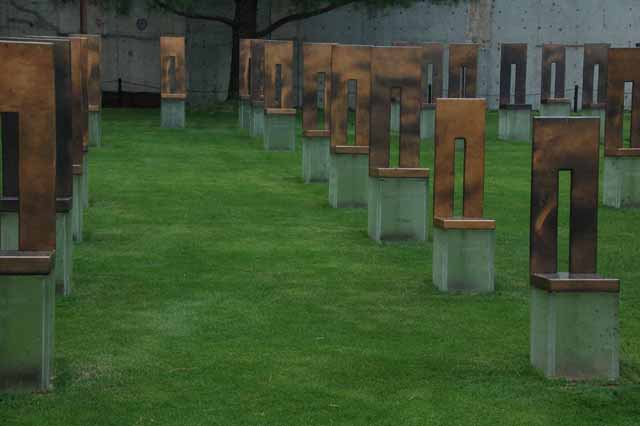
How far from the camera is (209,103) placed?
30797 millimetres

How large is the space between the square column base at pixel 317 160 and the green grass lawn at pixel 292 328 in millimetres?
1748

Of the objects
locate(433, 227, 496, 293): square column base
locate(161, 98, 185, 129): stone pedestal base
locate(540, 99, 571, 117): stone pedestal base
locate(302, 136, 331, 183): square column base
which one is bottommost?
locate(433, 227, 496, 293): square column base

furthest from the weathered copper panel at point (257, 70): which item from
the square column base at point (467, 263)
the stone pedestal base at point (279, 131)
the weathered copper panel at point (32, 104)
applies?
the weathered copper panel at point (32, 104)

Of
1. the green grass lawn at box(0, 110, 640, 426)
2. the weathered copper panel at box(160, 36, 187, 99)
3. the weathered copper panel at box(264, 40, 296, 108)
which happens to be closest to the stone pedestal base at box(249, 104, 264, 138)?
the weathered copper panel at box(160, 36, 187, 99)

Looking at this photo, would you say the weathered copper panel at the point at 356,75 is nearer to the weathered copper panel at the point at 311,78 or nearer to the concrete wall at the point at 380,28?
the weathered copper panel at the point at 311,78

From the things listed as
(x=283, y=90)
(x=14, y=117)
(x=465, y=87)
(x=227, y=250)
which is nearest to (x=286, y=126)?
(x=283, y=90)

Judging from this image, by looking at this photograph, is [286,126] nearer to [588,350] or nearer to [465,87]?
[465,87]

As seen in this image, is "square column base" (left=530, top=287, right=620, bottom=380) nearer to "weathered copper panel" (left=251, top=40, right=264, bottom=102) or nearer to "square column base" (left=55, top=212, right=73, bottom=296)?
"square column base" (left=55, top=212, right=73, bottom=296)

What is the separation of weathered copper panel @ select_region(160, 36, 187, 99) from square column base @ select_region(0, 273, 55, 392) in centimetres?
1736

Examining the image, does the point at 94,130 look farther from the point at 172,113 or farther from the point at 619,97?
the point at 619,97

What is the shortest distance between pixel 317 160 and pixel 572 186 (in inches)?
358

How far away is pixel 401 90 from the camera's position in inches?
437

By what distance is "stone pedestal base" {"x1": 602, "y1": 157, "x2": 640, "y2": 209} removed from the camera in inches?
548

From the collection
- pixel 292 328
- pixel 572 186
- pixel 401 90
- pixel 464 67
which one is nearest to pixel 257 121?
pixel 464 67
